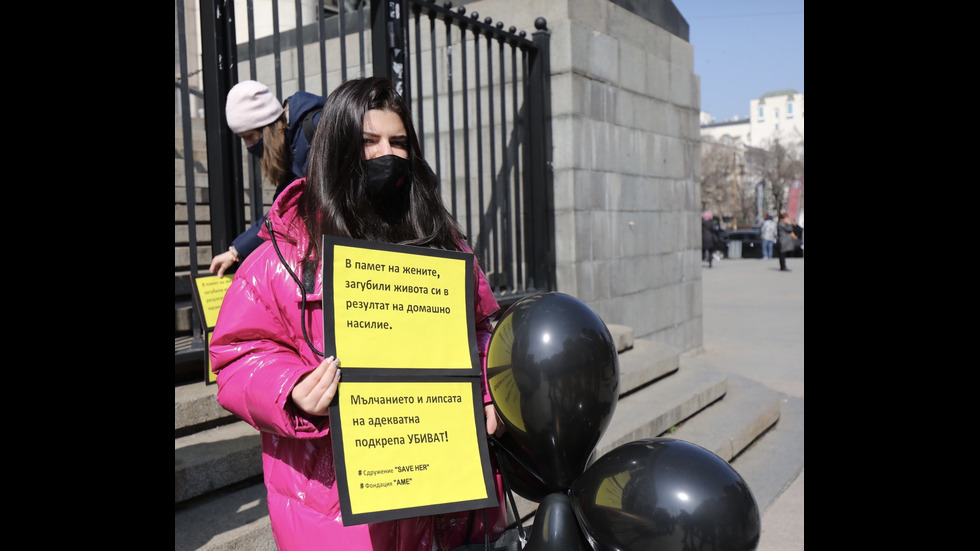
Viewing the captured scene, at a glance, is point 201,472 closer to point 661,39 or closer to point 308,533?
point 308,533

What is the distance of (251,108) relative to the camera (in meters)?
3.00

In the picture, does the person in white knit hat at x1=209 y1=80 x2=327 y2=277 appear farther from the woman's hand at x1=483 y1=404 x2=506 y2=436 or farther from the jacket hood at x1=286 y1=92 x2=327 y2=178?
the woman's hand at x1=483 y1=404 x2=506 y2=436

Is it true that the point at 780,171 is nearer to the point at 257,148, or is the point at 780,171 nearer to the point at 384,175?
the point at 257,148

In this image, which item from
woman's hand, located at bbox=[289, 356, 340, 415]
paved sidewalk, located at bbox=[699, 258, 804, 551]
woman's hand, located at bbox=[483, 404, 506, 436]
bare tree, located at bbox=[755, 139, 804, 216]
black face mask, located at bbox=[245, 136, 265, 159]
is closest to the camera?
woman's hand, located at bbox=[289, 356, 340, 415]

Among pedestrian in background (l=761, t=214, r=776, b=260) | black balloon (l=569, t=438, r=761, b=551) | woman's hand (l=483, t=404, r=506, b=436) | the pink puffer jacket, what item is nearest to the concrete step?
the pink puffer jacket

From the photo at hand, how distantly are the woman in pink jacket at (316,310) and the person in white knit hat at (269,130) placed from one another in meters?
1.33

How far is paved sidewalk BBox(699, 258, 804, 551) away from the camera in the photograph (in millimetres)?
Answer: 4164

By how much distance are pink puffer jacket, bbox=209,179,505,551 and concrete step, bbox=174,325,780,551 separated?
106 centimetres

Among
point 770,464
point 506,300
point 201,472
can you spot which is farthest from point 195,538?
point 770,464

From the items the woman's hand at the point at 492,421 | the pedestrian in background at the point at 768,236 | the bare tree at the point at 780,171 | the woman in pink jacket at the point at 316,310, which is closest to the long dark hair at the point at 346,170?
the woman in pink jacket at the point at 316,310

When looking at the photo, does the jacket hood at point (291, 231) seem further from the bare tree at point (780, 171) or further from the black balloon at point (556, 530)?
the bare tree at point (780, 171)

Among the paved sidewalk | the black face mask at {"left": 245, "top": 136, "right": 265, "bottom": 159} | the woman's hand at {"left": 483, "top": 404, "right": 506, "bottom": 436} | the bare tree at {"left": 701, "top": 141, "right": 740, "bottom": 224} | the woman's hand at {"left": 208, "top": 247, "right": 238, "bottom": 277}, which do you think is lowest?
the paved sidewalk

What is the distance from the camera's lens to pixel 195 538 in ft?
8.41
